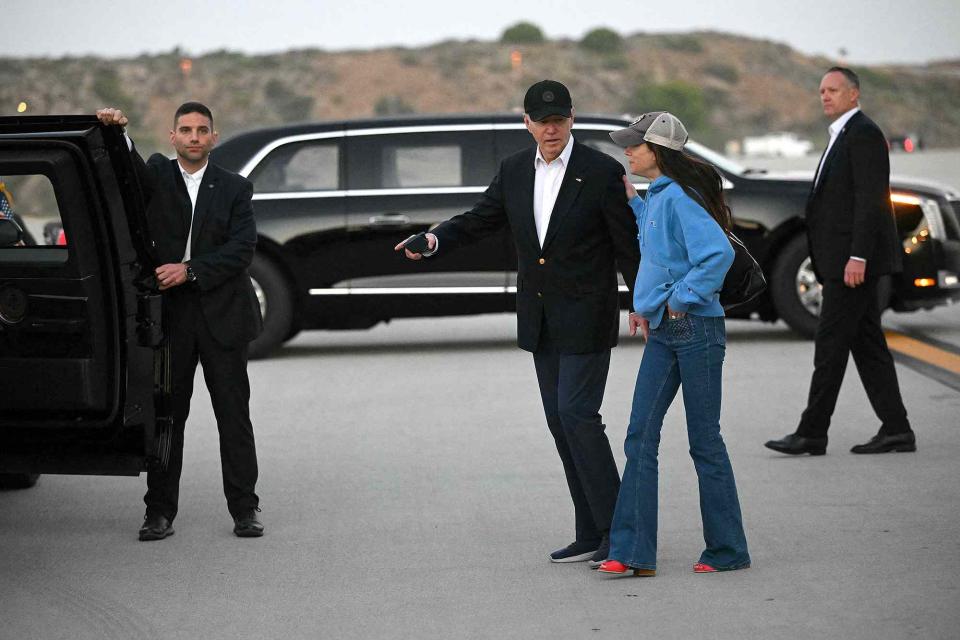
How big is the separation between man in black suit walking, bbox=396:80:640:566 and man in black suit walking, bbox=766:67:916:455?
2.30 metres

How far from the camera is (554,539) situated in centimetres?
648

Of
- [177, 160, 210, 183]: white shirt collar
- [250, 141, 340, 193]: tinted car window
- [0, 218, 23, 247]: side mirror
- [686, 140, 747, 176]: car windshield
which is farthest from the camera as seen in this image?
[686, 140, 747, 176]: car windshield

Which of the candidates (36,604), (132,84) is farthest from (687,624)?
(132,84)

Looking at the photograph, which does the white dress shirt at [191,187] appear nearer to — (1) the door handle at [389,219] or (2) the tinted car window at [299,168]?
(1) the door handle at [389,219]

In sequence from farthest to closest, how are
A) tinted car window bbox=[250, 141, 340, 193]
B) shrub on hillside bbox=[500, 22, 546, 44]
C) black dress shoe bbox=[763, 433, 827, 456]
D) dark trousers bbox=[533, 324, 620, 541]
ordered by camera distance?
shrub on hillside bbox=[500, 22, 546, 44], tinted car window bbox=[250, 141, 340, 193], black dress shoe bbox=[763, 433, 827, 456], dark trousers bbox=[533, 324, 620, 541]

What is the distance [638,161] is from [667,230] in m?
0.28

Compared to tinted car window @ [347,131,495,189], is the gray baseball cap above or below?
above

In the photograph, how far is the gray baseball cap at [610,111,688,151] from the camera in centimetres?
576

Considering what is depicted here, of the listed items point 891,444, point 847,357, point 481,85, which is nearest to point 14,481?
point 847,357

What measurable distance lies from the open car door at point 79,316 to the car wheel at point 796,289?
7.14 metres

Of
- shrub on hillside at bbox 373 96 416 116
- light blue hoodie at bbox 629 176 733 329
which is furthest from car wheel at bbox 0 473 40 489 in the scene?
shrub on hillside at bbox 373 96 416 116

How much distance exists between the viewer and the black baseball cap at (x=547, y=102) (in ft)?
19.3

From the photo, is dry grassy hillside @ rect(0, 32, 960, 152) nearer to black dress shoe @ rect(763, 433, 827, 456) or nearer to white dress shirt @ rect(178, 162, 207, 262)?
black dress shoe @ rect(763, 433, 827, 456)

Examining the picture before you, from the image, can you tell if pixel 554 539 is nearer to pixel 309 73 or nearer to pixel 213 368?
pixel 213 368
